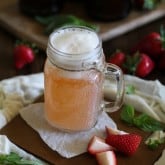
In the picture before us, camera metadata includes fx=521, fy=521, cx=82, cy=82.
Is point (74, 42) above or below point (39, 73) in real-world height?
above

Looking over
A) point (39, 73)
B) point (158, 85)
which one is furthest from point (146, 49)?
point (39, 73)

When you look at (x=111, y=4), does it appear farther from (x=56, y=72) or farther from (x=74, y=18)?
(x=56, y=72)

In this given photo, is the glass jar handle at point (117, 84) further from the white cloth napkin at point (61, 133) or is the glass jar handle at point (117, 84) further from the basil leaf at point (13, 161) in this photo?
the basil leaf at point (13, 161)

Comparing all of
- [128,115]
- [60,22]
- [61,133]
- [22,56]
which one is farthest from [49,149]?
[60,22]

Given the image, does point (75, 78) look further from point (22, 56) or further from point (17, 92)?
point (22, 56)

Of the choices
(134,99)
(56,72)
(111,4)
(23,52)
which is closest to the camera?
(56,72)

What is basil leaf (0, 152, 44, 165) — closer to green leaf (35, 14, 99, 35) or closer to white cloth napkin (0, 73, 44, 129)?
white cloth napkin (0, 73, 44, 129)

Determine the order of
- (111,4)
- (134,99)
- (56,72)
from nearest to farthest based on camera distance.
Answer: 1. (56,72)
2. (134,99)
3. (111,4)
